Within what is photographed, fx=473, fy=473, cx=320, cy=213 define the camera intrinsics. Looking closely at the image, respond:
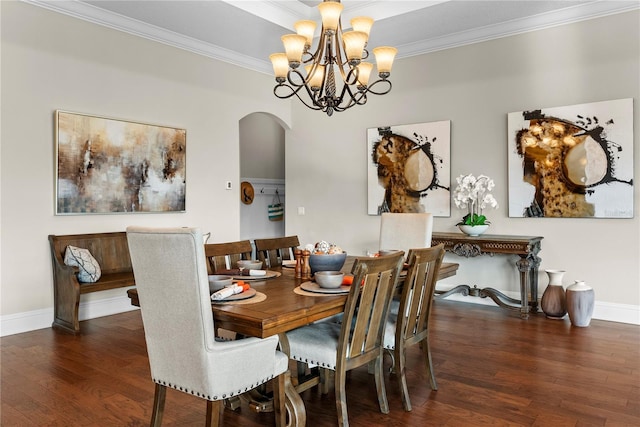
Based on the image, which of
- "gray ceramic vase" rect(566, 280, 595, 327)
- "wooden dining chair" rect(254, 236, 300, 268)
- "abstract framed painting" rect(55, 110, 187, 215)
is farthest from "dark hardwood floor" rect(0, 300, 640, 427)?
"abstract framed painting" rect(55, 110, 187, 215)

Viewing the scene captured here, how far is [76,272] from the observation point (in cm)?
414

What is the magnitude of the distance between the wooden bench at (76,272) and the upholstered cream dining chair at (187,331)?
2.43m

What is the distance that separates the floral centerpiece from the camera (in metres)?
4.91

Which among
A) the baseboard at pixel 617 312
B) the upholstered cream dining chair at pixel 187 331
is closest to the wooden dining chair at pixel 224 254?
the upholstered cream dining chair at pixel 187 331

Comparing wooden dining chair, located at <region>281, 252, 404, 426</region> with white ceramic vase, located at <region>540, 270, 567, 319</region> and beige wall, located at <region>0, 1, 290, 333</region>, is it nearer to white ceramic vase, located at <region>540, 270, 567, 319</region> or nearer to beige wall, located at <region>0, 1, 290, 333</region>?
white ceramic vase, located at <region>540, 270, 567, 319</region>

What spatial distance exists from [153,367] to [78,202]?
3004 millimetres

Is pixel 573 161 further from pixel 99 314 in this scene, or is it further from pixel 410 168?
pixel 99 314

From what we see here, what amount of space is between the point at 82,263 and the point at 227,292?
107 inches

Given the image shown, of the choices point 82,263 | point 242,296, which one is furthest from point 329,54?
point 82,263

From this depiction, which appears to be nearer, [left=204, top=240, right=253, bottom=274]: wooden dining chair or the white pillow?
[left=204, top=240, right=253, bottom=274]: wooden dining chair

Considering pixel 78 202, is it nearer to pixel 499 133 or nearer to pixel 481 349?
pixel 481 349

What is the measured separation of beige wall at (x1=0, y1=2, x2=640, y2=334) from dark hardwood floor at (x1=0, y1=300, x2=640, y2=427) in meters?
0.76

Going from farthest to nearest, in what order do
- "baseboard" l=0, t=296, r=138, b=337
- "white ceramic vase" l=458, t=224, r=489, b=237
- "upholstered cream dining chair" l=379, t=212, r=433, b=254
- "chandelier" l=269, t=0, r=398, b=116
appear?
"white ceramic vase" l=458, t=224, r=489, b=237 → "baseboard" l=0, t=296, r=138, b=337 → "upholstered cream dining chair" l=379, t=212, r=433, b=254 → "chandelier" l=269, t=0, r=398, b=116

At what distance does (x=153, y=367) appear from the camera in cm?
211
